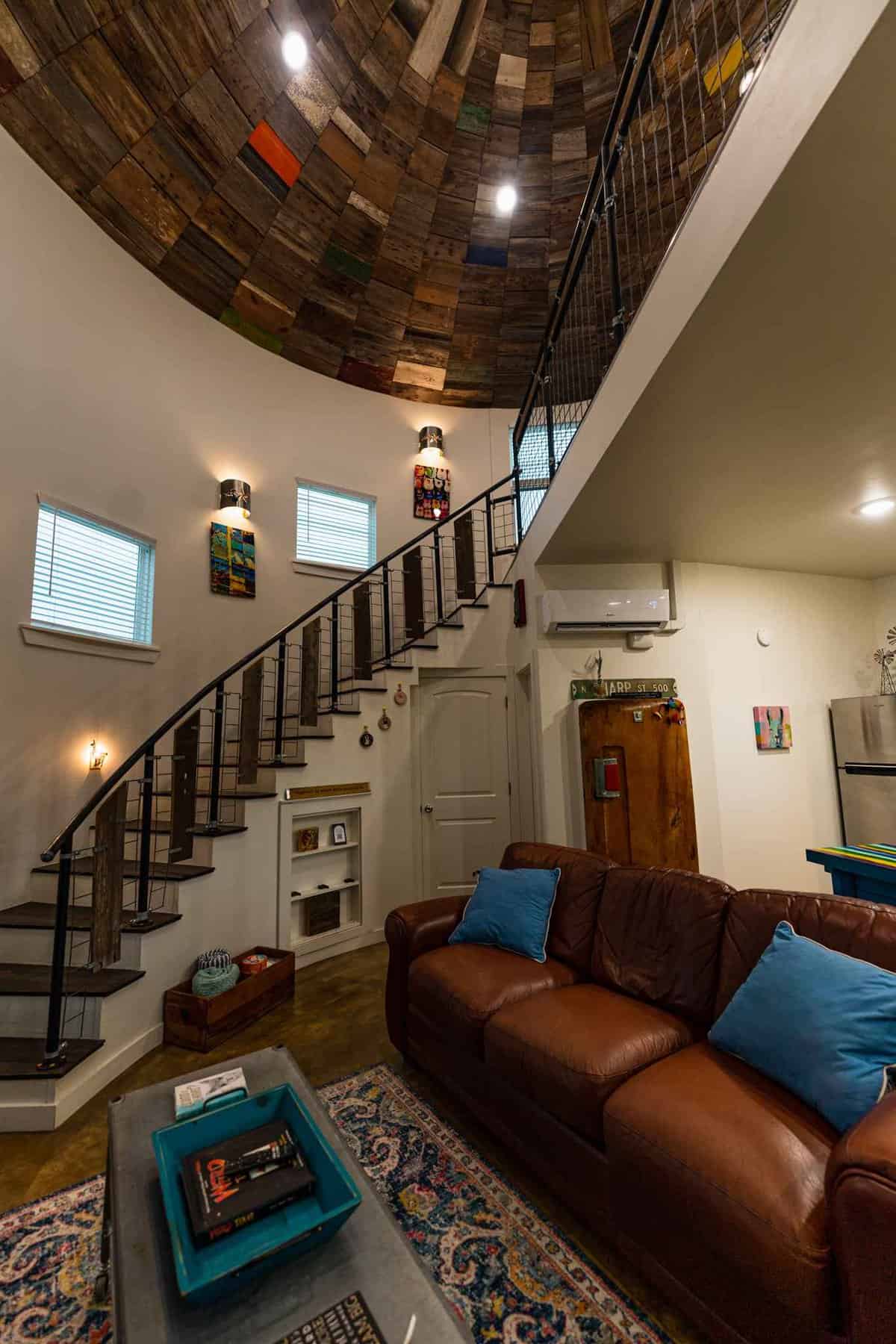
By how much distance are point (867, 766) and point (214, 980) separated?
4.46m

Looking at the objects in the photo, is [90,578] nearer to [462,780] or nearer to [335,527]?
[335,527]

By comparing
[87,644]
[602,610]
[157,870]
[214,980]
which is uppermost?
[602,610]

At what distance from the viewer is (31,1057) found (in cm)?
243

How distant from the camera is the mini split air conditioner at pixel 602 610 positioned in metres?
4.00

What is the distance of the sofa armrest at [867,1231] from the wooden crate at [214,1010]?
8.70 ft

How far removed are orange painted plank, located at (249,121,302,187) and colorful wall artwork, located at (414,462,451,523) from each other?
8.11 ft

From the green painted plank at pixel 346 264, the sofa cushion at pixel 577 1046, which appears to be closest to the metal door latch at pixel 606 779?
the sofa cushion at pixel 577 1046

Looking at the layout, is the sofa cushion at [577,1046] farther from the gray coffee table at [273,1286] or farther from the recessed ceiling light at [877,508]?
the recessed ceiling light at [877,508]

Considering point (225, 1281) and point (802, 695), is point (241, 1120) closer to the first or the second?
point (225, 1281)

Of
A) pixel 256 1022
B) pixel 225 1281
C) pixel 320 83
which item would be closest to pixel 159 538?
pixel 256 1022

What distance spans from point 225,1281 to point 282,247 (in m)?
6.21

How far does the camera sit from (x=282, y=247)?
4926 mm

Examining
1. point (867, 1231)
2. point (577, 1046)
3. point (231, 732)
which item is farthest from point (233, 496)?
point (867, 1231)

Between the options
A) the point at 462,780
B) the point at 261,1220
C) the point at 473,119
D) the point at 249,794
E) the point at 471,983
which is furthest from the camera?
the point at 473,119
